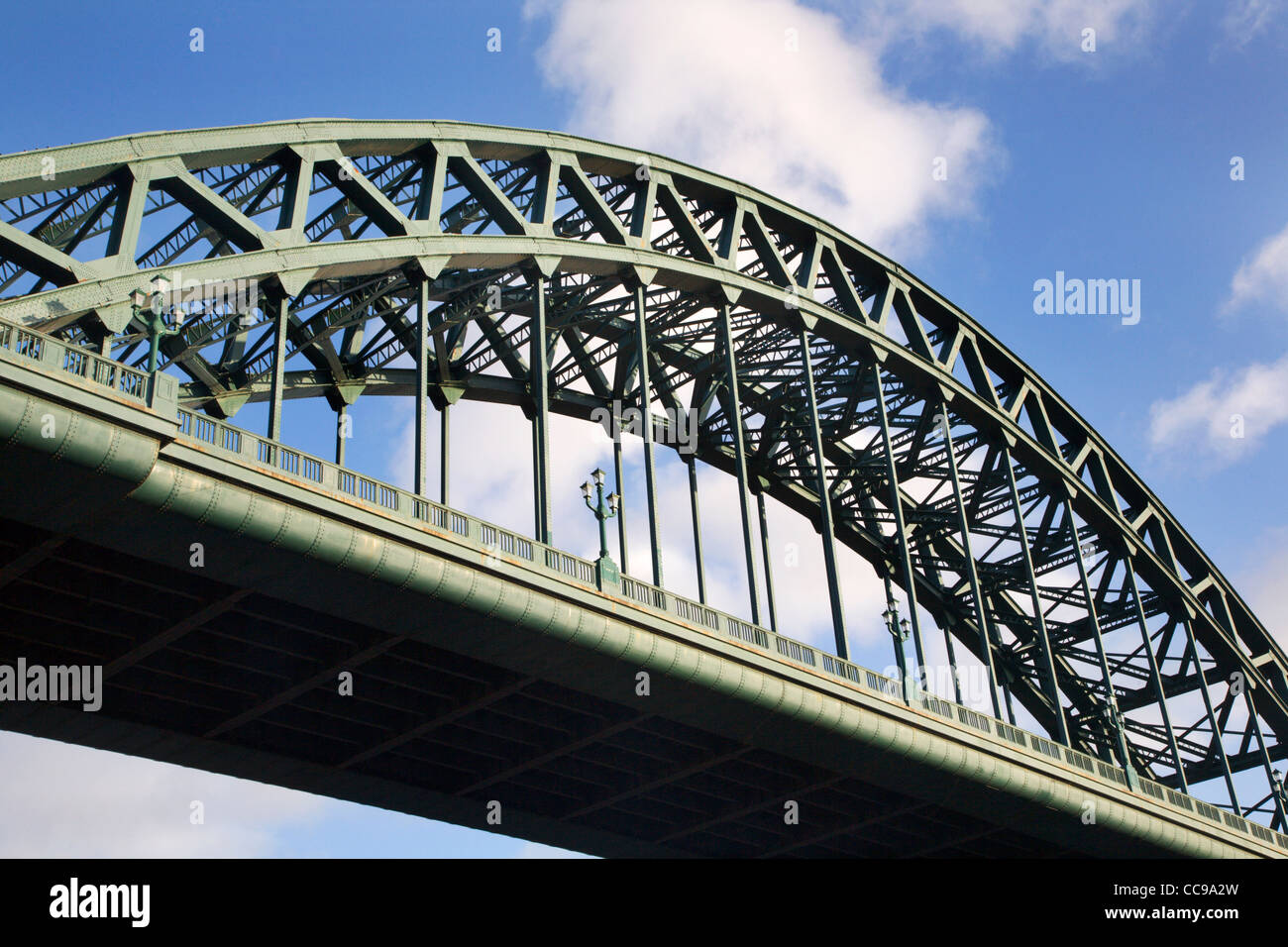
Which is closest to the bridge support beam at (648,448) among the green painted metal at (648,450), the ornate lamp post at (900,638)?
the green painted metal at (648,450)

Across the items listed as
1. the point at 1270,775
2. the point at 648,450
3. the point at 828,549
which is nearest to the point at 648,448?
the point at 648,450

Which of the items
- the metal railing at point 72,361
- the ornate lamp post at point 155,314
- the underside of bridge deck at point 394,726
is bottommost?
the underside of bridge deck at point 394,726

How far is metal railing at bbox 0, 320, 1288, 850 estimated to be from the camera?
27797 mm

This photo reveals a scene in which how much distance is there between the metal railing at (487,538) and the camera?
91.2 feet

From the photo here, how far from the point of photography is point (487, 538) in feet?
112

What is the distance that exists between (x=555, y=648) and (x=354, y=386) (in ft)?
54.3

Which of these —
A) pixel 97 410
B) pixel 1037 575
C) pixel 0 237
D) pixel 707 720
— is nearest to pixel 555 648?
pixel 707 720

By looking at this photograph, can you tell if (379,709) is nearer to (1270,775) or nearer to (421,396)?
(421,396)

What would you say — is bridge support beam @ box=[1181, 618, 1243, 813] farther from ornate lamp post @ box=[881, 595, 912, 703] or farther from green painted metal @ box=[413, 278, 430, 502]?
green painted metal @ box=[413, 278, 430, 502]

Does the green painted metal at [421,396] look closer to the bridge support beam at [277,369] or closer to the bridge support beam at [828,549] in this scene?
the bridge support beam at [277,369]

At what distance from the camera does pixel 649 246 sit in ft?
151

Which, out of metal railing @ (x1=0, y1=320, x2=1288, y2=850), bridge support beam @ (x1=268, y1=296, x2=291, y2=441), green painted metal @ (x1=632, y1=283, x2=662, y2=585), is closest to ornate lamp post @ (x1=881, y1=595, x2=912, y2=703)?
metal railing @ (x1=0, y1=320, x2=1288, y2=850)

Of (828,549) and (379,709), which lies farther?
(828,549)
